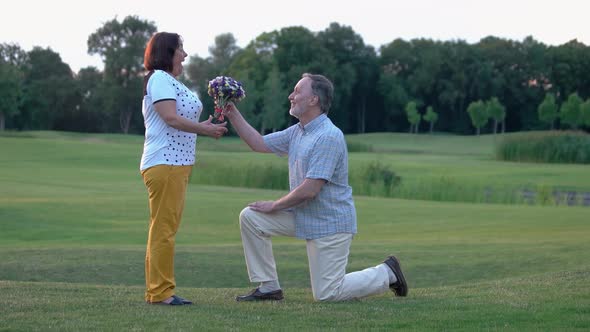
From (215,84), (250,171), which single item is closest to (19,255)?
(215,84)

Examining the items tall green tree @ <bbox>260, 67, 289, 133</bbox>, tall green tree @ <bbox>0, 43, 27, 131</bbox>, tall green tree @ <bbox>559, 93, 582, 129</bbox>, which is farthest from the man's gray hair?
tall green tree @ <bbox>559, 93, 582, 129</bbox>

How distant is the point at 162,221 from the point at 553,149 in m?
39.1

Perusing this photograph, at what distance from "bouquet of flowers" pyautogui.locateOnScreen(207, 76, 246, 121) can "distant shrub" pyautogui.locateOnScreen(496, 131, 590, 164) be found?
124 feet

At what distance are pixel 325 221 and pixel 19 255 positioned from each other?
18.8 feet

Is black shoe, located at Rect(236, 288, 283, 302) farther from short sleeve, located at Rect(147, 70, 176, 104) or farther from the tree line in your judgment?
the tree line

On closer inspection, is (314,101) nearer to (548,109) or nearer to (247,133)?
(247,133)

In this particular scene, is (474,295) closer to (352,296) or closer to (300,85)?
(352,296)

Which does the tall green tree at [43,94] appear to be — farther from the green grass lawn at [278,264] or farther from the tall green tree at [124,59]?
the green grass lawn at [278,264]

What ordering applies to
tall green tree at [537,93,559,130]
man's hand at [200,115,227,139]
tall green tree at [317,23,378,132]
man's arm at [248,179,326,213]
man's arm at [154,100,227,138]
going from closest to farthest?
man's arm at [154,100,227,138] < man's hand at [200,115,227,139] < man's arm at [248,179,326,213] < tall green tree at [537,93,559,130] < tall green tree at [317,23,378,132]

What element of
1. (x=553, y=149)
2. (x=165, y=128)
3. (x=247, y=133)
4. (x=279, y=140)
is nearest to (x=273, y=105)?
(x=553, y=149)

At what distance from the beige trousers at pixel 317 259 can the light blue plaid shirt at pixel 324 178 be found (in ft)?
0.27

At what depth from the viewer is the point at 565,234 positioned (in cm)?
1521

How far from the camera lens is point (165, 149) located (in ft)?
21.4

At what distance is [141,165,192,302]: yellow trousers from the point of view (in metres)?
6.46
